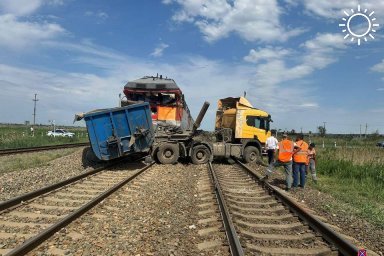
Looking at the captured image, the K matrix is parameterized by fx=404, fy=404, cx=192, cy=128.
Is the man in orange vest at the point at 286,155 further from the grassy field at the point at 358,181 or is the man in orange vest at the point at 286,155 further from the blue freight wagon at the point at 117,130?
the blue freight wagon at the point at 117,130

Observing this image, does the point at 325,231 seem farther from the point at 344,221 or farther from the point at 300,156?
the point at 300,156

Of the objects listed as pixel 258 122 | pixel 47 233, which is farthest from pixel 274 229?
pixel 258 122

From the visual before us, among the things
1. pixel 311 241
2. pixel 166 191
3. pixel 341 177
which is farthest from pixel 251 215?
pixel 341 177

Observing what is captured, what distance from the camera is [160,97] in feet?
65.2

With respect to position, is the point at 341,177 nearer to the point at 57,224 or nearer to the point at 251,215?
the point at 251,215

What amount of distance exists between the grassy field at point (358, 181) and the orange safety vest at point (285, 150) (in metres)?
1.83

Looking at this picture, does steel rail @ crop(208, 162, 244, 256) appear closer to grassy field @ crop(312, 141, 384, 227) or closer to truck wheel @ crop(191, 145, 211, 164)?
grassy field @ crop(312, 141, 384, 227)

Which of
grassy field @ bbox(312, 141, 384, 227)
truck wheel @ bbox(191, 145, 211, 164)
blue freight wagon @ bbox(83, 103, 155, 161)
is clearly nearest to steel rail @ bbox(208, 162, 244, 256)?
grassy field @ bbox(312, 141, 384, 227)

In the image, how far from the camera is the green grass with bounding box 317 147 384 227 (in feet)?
33.2

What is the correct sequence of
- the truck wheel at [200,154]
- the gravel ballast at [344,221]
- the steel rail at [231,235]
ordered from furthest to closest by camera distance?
the truck wheel at [200,154] → the gravel ballast at [344,221] → the steel rail at [231,235]

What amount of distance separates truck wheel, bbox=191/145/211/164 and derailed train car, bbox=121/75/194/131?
53.5 inches

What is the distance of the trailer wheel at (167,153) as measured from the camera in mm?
18953

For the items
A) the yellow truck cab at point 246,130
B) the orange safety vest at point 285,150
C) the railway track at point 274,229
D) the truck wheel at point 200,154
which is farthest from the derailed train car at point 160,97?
the railway track at point 274,229

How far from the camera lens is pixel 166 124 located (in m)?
19.8
